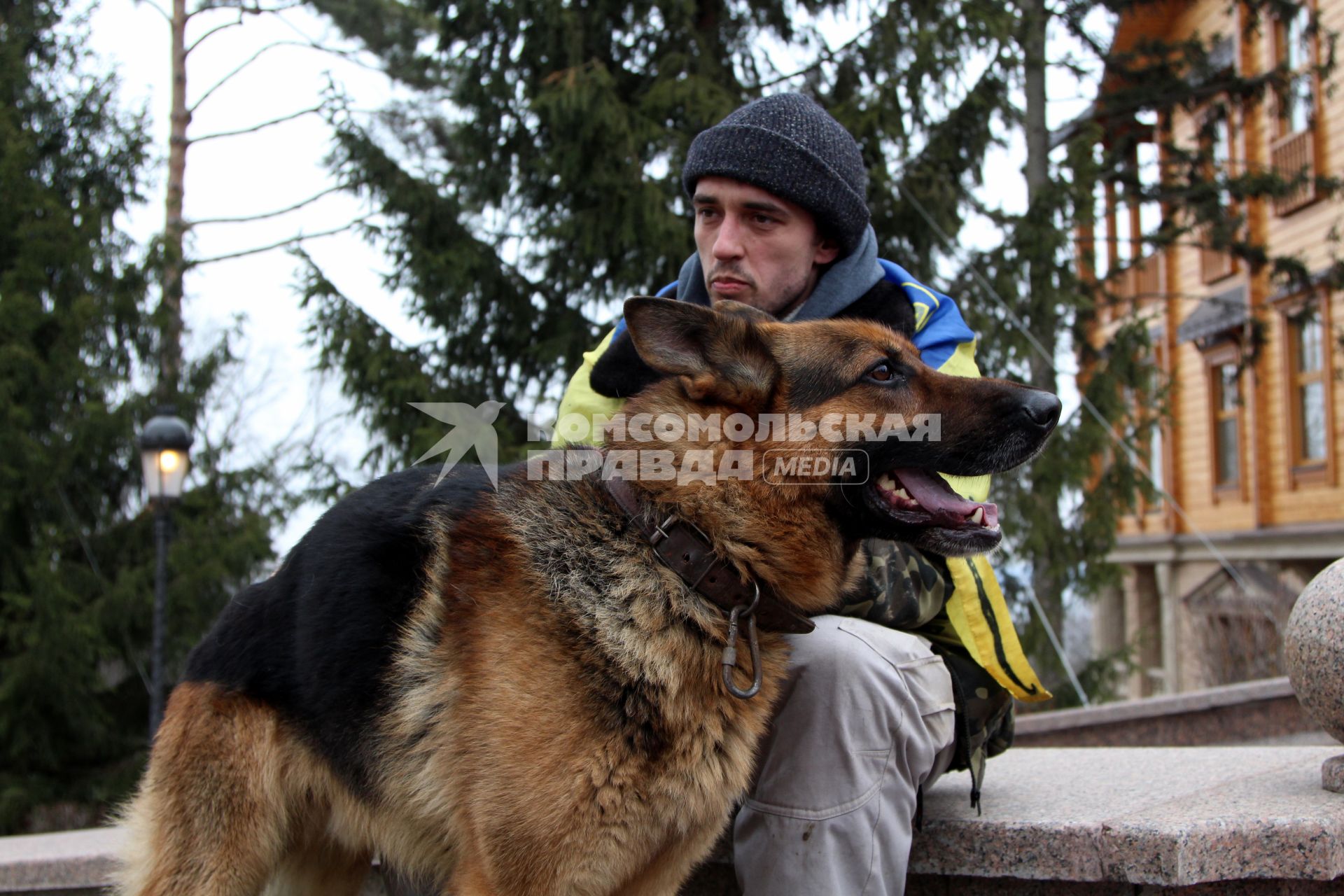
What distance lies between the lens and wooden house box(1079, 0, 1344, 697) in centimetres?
1131

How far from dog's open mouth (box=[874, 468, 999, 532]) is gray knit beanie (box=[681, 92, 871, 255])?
1.17 meters

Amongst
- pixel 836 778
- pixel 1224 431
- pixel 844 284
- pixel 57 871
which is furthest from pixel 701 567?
pixel 1224 431

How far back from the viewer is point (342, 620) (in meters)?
2.46

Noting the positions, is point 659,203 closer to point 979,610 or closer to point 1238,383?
point 979,610

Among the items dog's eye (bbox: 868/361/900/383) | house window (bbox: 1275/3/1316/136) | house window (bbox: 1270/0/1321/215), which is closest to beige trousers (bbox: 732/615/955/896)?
dog's eye (bbox: 868/361/900/383)

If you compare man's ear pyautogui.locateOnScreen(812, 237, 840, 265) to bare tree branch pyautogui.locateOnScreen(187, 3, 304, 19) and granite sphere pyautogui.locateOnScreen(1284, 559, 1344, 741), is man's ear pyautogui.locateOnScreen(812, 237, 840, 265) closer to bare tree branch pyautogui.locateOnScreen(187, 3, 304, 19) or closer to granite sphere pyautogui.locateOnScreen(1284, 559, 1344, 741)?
granite sphere pyautogui.locateOnScreen(1284, 559, 1344, 741)

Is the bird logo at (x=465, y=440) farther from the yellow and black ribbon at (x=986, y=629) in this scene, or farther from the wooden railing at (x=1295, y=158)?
the wooden railing at (x=1295, y=158)

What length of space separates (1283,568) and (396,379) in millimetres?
13472

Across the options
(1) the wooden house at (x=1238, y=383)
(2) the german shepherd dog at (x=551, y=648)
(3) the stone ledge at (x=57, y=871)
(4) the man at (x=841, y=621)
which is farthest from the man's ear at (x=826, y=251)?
(1) the wooden house at (x=1238, y=383)

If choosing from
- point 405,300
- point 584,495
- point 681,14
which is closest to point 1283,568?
point 681,14

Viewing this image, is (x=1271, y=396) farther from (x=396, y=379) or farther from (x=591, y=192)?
(x=396, y=379)

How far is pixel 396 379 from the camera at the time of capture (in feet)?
28.1

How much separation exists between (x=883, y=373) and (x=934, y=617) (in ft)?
2.48

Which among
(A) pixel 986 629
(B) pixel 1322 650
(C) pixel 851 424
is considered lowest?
(B) pixel 1322 650
